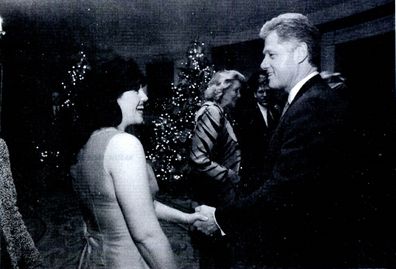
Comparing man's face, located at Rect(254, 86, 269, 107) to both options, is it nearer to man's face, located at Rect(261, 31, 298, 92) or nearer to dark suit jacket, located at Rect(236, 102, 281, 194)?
dark suit jacket, located at Rect(236, 102, 281, 194)

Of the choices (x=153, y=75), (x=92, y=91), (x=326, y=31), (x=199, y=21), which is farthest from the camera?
(x=153, y=75)

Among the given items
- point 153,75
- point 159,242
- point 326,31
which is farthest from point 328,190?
point 153,75

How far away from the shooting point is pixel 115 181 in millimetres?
1160

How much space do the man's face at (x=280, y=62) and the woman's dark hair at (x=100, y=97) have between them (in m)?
0.70

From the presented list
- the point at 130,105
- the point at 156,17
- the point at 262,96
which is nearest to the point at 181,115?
the point at 156,17

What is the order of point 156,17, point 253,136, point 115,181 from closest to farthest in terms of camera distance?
point 115,181 < point 253,136 < point 156,17

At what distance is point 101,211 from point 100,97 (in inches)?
16.7

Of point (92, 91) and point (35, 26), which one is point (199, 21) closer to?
point (35, 26)

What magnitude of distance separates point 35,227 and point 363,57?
5.24m

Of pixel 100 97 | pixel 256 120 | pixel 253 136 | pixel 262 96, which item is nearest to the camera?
pixel 100 97

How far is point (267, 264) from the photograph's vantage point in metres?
1.52

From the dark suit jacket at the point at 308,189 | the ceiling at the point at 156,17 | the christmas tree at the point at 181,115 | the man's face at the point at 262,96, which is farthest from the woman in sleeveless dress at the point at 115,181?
the ceiling at the point at 156,17

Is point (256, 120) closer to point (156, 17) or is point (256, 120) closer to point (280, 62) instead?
point (280, 62)

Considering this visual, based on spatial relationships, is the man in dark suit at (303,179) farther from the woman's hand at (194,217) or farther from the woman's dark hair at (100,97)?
the woman's dark hair at (100,97)
